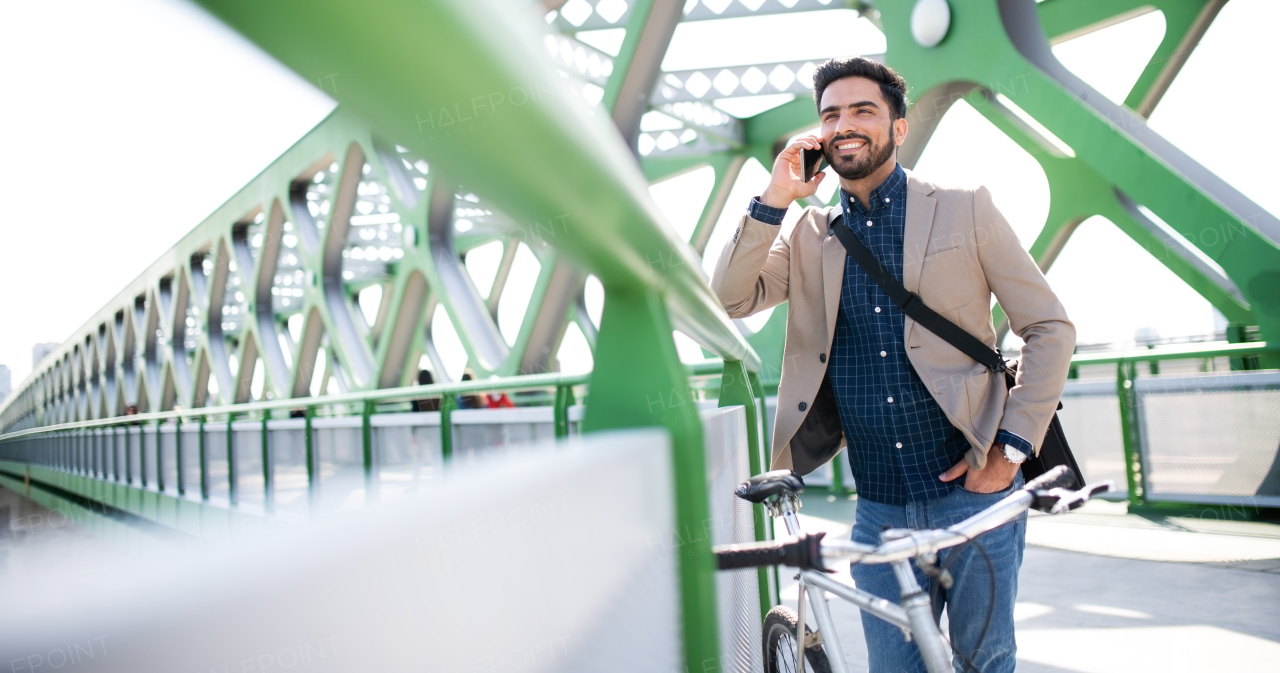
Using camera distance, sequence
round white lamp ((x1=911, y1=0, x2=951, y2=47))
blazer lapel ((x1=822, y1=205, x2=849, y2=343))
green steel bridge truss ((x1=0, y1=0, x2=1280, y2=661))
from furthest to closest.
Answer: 1. round white lamp ((x1=911, y1=0, x2=951, y2=47))
2. blazer lapel ((x1=822, y1=205, x2=849, y2=343))
3. green steel bridge truss ((x1=0, y1=0, x2=1280, y2=661))

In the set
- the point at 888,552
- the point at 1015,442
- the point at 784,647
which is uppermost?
the point at 1015,442

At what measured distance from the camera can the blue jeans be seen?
166 centimetres

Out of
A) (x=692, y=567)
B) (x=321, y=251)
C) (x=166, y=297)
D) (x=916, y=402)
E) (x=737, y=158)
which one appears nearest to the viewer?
(x=692, y=567)

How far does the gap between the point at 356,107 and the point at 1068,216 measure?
28.0ft

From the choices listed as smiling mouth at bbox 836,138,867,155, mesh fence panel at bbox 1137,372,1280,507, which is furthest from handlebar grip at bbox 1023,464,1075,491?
mesh fence panel at bbox 1137,372,1280,507

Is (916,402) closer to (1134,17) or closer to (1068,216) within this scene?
(1068,216)

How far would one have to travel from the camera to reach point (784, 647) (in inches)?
86.8

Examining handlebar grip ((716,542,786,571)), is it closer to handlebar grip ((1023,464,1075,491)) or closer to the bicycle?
the bicycle

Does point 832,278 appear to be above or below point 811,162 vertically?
below

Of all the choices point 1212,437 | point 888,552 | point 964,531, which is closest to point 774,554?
point 888,552

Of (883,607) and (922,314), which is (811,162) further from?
(883,607)

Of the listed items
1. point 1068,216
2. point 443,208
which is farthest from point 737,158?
point 1068,216

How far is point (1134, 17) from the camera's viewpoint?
7793 millimetres

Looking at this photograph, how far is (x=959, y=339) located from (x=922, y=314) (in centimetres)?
9
